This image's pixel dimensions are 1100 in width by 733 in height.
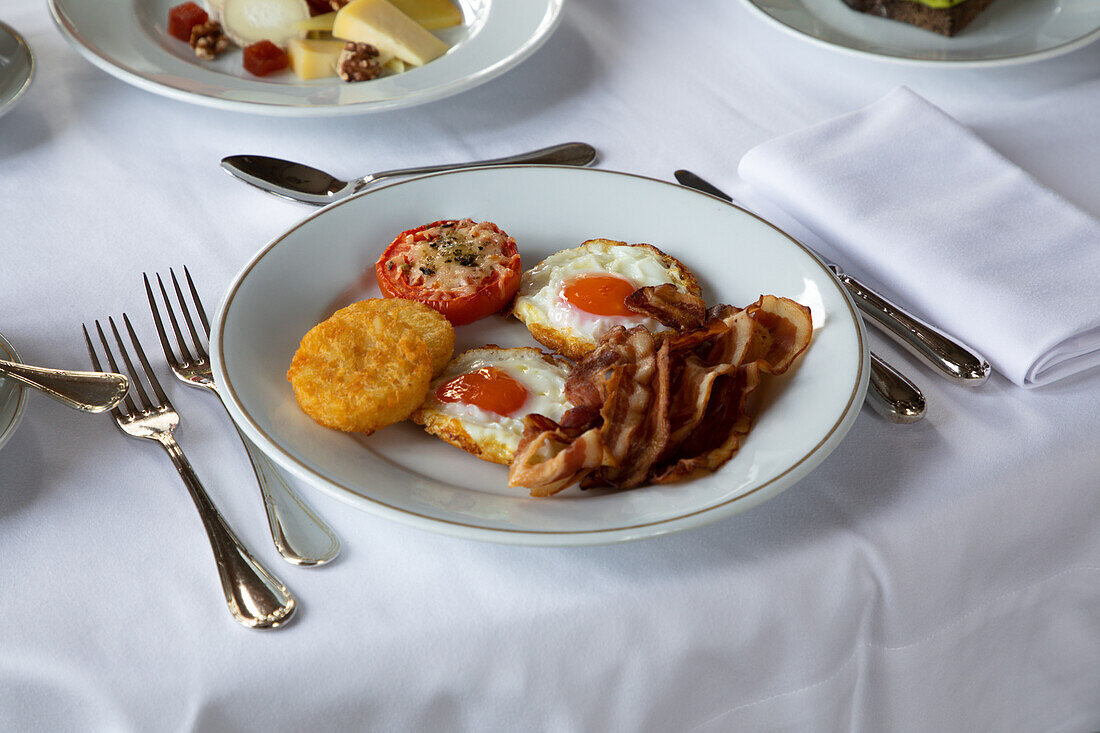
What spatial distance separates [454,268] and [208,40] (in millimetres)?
1069

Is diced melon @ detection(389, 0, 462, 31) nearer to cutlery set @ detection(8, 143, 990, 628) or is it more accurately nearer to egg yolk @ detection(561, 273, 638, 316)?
cutlery set @ detection(8, 143, 990, 628)

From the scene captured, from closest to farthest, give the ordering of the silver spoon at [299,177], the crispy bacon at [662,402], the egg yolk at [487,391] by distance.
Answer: the crispy bacon at [662,402]
the egg yolk at [487,391]
the silver spoon at [299,177]

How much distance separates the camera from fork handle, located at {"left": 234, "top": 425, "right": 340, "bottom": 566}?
Result: 1071mm

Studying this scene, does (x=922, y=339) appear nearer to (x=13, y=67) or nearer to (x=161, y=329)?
(x=161, y=329)

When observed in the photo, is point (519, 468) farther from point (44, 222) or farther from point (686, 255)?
point (44, 222)

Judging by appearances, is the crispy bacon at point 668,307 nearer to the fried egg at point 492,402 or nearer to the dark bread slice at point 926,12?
the fried egg at point 492,402

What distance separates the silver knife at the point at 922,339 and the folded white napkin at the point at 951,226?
4 cm

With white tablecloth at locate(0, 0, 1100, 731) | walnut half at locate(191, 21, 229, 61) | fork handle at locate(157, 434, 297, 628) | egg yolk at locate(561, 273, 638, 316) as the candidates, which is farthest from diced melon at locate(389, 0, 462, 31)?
fork handle at locate(157, 434, 297, 628)

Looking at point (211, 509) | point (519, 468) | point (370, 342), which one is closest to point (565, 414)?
point (519, 468)

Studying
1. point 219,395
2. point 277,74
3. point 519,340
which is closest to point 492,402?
point 519,340

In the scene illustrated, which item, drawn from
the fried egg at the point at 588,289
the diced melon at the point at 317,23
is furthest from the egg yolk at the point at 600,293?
the diced melon at the point at 317,23

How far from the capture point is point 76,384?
1208mm

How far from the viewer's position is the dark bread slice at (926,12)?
2.09 m

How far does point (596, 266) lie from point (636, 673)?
655 mm
